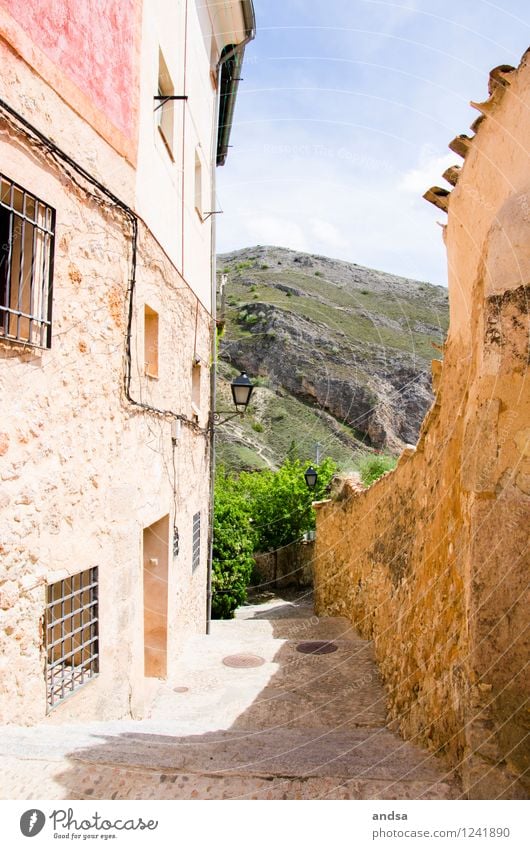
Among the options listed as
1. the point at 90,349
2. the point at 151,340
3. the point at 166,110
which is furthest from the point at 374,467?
the point at 90,349

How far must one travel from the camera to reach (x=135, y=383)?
5.19 metres

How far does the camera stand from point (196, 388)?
839 cm

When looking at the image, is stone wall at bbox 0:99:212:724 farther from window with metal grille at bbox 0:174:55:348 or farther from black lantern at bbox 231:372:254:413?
black lantern at bbox 231:372:254:413

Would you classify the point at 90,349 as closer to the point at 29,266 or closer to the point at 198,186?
the point at 29,266

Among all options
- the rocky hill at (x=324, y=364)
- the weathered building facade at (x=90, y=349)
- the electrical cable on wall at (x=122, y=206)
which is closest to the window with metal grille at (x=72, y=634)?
the weathered building facade at (x=90, y=349)

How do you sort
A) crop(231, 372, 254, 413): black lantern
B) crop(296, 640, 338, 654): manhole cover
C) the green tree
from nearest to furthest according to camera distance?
crop(296, 640, 338, 654): manhole cover
crop(231, 372, 254, 413): black lantern
the green tree

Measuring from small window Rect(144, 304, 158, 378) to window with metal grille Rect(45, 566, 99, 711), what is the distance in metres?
2.27

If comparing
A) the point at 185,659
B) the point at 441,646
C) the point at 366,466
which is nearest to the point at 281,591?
the point at 366,466

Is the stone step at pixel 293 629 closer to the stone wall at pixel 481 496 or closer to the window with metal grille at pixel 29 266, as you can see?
the stone wall at pixel 481 496

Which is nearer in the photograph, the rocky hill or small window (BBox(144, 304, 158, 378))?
small window (BBox(144, 304, 158, 378))

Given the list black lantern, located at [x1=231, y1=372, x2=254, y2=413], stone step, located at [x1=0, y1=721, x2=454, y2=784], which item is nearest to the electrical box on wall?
black lantern, located at [x1=231, y1=372, x2=254, y2=413]

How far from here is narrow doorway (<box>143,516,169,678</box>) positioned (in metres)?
6.36

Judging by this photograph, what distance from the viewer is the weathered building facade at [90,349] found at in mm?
3414

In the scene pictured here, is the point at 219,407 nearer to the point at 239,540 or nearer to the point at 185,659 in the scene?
the point at 239,540
